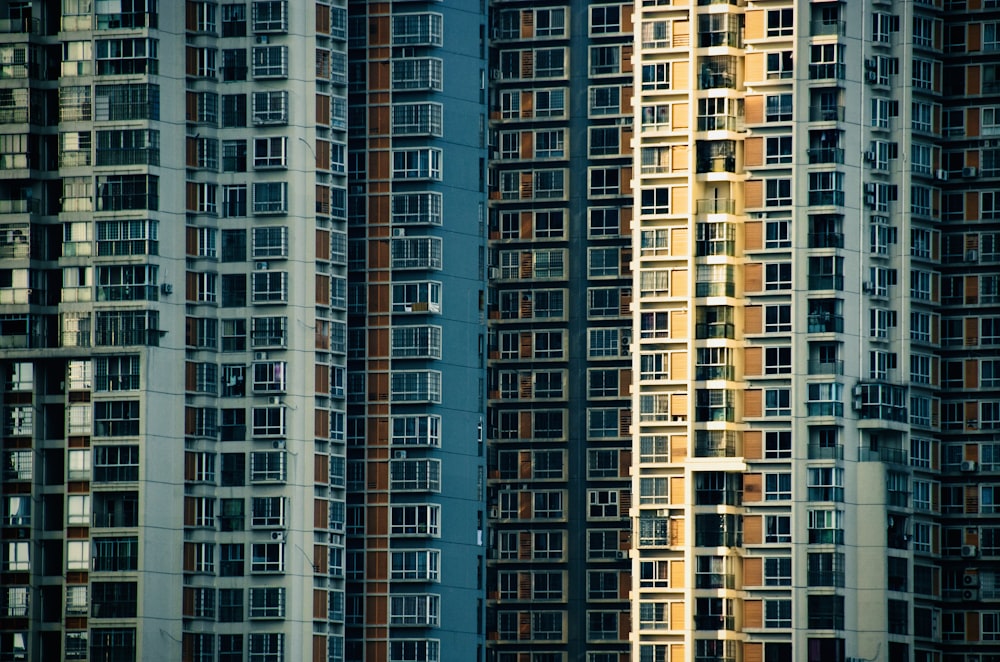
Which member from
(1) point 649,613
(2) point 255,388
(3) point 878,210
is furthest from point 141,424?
(3) point 878,210

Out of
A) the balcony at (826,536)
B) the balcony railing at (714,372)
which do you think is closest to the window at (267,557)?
the balcony railing at (714,372)

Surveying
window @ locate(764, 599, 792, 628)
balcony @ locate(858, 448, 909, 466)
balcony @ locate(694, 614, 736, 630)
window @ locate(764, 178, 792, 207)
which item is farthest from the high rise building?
balcony @ locate(858, 448, 909, 466)

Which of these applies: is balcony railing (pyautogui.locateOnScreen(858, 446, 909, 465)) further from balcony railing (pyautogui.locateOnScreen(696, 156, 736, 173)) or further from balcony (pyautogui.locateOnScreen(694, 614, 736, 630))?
balcony railing (pyautogui.locateOnScreen(696, 156, 736, 173))

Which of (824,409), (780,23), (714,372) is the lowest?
(824,409)

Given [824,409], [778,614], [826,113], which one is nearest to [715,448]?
[824,409]

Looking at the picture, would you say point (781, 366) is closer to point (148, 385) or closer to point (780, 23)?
point (780, 23)

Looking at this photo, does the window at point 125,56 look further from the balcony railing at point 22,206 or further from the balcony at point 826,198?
the balcony at point 826,198

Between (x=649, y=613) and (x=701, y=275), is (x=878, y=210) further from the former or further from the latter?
(x=649, y=613)
